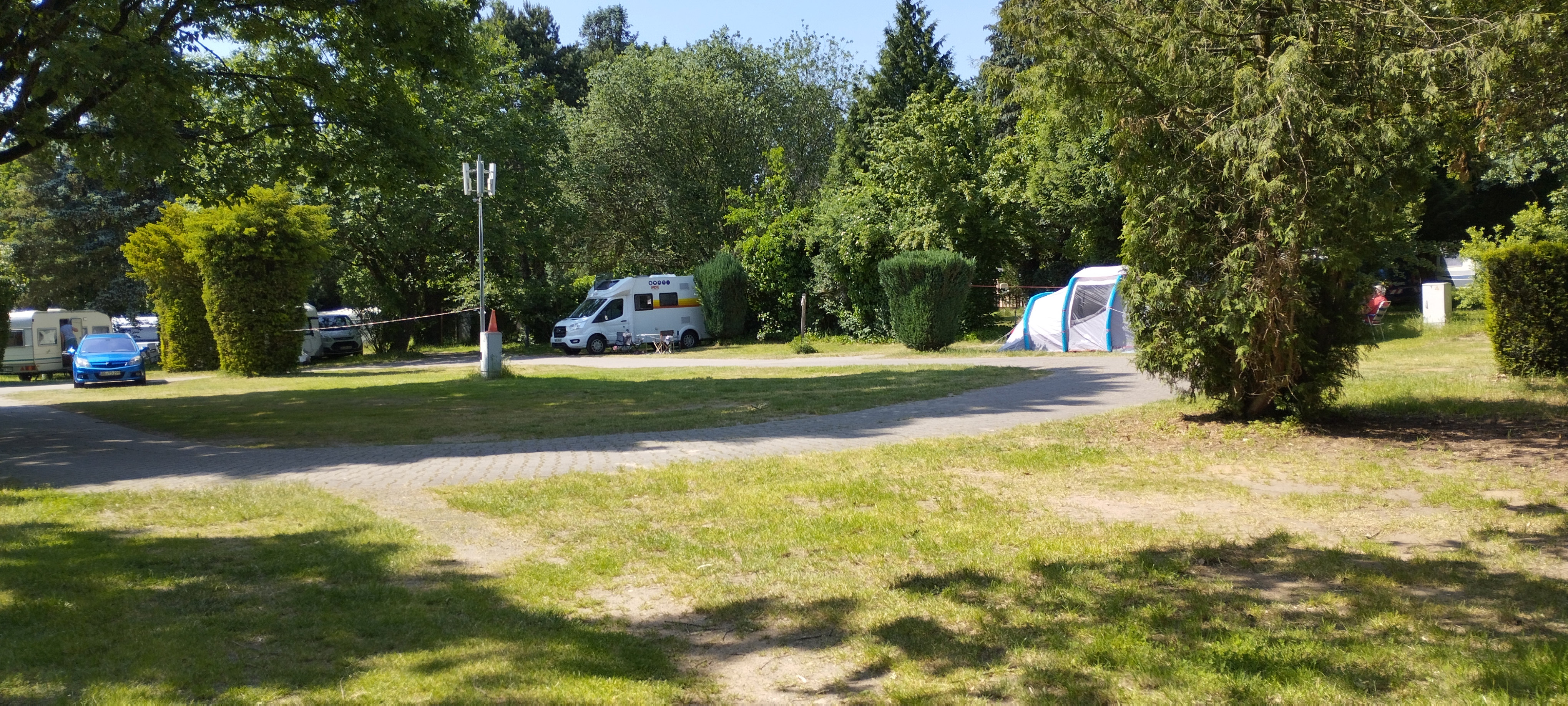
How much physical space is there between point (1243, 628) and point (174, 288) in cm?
2949

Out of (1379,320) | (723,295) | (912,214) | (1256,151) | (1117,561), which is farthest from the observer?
(723,295)

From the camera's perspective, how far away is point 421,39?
48.7 feet

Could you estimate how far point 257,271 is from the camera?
80.5 feet

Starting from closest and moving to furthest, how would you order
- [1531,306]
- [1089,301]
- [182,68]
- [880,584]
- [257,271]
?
[880,584] < [1531,306] < [182,68] < [1089,301] < [257,271]

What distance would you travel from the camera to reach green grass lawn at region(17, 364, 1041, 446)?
477 inches

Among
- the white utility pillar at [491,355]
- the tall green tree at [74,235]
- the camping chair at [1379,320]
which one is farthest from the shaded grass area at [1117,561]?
the tall green tree at [74,235]

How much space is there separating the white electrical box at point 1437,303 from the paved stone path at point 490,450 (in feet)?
41.3

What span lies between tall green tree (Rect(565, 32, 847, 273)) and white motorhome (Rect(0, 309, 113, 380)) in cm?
1731

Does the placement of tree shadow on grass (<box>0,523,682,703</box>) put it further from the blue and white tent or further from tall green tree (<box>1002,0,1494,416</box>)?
the blue and white tent

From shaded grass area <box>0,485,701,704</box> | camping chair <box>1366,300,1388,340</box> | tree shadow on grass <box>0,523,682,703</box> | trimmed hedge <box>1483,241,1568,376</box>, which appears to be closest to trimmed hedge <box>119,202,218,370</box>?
shaded grass area <box>0,485,701,704</box>

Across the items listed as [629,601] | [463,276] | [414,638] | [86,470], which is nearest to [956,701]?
[629,601]

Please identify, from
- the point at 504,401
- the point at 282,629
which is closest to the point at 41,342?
the point at 504,401

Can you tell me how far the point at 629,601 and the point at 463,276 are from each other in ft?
119

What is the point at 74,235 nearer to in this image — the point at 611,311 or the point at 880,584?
the point at 611,311
